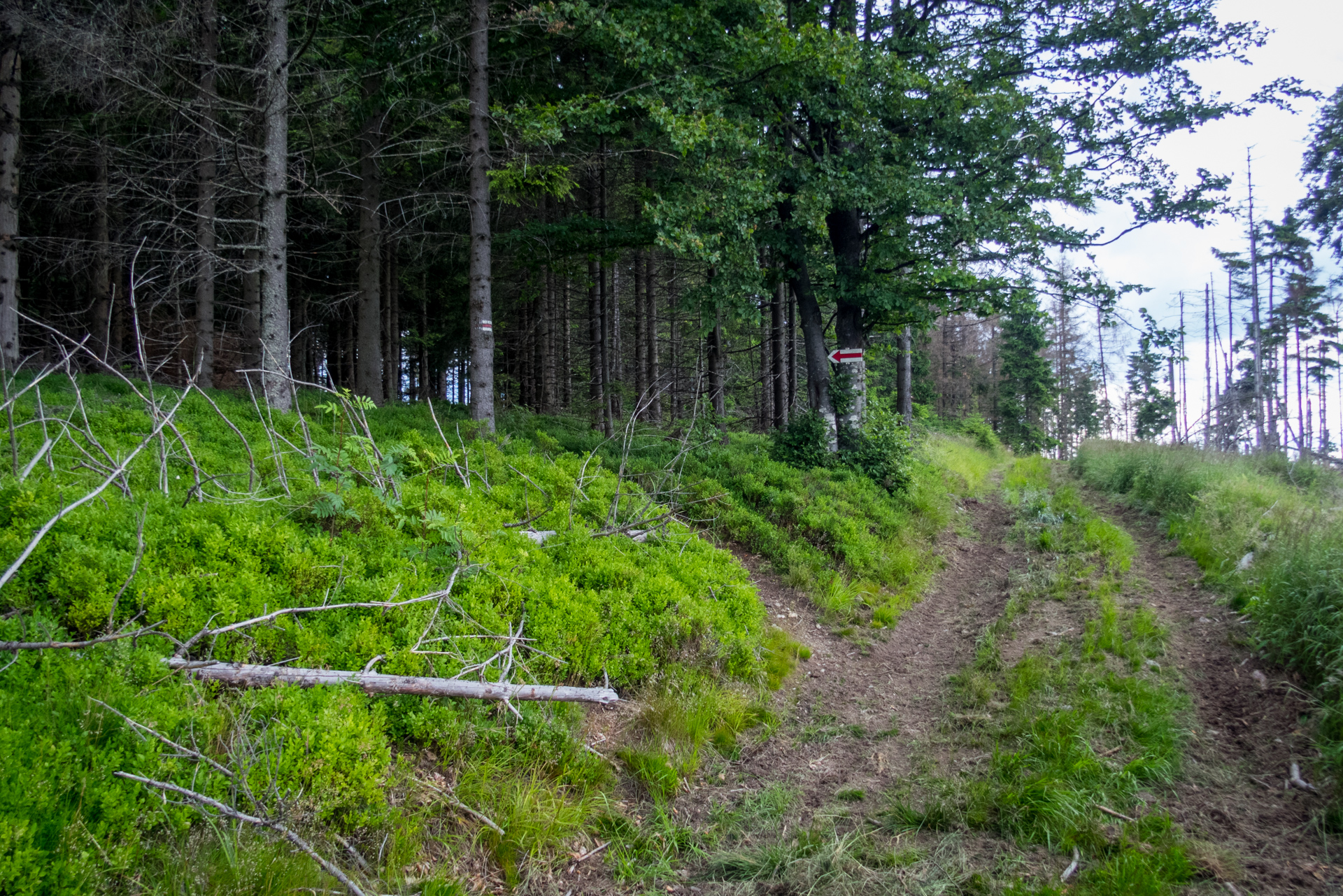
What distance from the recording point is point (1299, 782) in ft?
12.1

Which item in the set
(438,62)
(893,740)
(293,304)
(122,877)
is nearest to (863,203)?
(438,62)

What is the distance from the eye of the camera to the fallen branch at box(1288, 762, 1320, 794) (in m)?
3.62

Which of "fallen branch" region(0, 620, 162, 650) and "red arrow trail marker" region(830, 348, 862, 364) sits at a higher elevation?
"red arrow trail marker" region(830, 348, 862, 364)

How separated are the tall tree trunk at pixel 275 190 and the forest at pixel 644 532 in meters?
0.13

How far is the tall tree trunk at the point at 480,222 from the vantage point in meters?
9.75

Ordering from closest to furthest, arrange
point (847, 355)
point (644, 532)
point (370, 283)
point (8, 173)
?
point (644, 532) < point (8, 173) < point (847, 355) < point (370, 283)

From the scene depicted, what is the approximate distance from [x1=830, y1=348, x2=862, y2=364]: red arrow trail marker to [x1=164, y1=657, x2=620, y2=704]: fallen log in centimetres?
976

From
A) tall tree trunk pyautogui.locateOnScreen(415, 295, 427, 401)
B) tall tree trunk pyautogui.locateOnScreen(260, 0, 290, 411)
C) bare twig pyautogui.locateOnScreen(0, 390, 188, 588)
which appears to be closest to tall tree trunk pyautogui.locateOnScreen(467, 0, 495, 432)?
tall tree trunk pyautogui.locateOnScreen(260, 0, 290, 411)

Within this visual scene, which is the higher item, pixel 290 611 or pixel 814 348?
pixel 814 348

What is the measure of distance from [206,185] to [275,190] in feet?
11.9

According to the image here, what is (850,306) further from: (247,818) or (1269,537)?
(247,818)

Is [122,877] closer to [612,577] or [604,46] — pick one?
[612,577]

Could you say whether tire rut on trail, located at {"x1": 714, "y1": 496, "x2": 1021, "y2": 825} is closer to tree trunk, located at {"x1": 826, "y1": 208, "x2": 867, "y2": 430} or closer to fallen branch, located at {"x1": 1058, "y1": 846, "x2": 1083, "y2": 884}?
fallen branch, located at {"x1": 1058, "y1": 846, "x2": 1083, "y2": 884}

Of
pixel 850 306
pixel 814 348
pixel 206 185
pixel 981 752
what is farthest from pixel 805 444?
pixel 206 185
